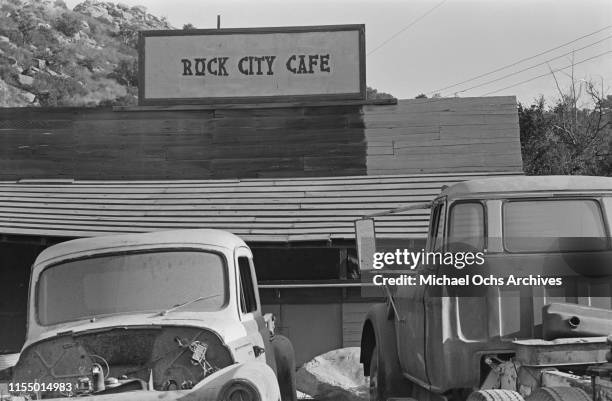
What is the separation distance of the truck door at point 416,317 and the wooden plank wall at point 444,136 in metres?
7.10

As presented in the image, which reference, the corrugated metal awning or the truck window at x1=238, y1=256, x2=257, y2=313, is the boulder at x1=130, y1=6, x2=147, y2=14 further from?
the truck window at x1=238, y1=256, x2=257, y2=313

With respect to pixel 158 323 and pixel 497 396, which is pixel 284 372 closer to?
pixel 158 323

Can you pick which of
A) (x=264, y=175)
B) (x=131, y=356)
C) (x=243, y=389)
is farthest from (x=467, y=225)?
(x=264, y=175)

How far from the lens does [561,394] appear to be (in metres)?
4.60

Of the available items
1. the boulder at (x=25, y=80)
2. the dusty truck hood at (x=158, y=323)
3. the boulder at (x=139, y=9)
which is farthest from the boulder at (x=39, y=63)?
the dusty truck hood at (x=158, y=323)

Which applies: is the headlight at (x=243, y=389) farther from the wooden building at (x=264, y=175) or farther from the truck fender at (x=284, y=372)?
the wooden building at (x=264, y=175)

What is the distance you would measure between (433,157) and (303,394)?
512 cm

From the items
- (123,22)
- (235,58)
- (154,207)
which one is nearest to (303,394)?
(154,207)

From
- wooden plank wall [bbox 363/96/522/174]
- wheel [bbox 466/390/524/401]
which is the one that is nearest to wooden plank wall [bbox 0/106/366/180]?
wooden plank wall [bbox 363/96/522/174]

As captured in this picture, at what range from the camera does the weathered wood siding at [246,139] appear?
14562 millimetres

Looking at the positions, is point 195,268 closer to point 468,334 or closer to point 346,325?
point 468,334

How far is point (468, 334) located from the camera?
6.06m

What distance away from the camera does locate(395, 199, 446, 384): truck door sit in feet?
21.6

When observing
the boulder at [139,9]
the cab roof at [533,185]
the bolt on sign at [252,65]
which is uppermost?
the boulder at [139,9]
